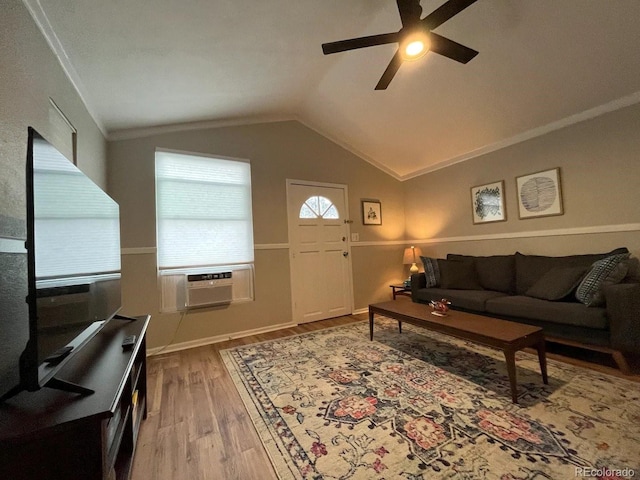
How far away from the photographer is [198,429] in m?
1.54

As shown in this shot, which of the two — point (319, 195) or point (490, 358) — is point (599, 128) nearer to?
point (490, 358)

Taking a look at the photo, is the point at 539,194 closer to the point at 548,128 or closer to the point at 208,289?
the point at 548,128

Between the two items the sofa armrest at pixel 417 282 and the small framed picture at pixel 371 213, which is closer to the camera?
the sofa armrest at pixel 417 282

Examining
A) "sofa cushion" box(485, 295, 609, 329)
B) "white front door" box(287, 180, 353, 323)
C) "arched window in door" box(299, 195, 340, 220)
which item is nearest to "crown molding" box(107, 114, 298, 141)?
"white front door" box(287, 180, 353, 323)

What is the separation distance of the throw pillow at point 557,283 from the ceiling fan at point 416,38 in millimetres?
2175

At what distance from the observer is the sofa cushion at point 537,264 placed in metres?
2.54

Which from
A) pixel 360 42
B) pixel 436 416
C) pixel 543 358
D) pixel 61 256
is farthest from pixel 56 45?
pixel 543 358

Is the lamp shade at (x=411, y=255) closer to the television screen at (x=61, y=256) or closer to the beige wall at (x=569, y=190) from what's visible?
the beige wall at (x=569, y=190)

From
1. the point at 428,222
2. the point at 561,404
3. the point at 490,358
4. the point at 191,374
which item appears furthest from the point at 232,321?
the point at 428,222

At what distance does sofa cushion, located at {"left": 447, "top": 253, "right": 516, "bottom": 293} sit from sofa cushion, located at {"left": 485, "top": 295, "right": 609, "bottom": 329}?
436mm

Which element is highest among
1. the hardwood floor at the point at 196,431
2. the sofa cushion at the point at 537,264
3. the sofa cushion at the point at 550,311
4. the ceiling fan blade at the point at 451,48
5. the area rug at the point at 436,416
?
the ceiling fan blade at the point at 451,48

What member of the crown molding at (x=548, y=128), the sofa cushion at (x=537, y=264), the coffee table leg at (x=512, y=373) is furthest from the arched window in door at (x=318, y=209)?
the coffee table leg at (x=512, y=373)

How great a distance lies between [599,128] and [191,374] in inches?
182

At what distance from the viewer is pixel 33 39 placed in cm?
140
